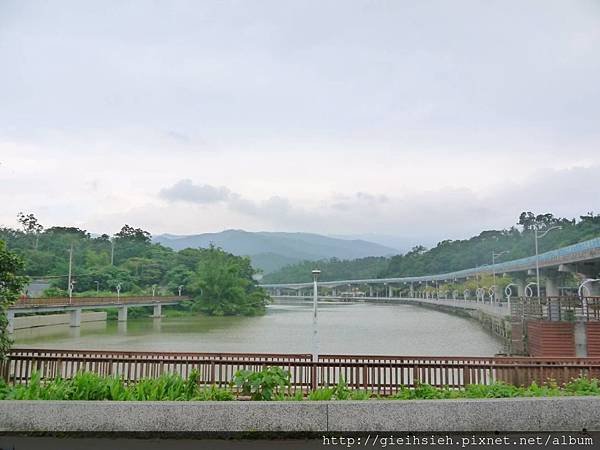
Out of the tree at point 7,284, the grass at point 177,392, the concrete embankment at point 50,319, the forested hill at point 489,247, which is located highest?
the forested hill at point 489,247

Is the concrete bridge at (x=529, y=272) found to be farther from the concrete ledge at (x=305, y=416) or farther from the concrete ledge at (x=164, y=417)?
the concrete ledge at (x=164, y=417)

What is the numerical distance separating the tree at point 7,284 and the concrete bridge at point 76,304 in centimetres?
2957

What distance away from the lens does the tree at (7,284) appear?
29.0 feet

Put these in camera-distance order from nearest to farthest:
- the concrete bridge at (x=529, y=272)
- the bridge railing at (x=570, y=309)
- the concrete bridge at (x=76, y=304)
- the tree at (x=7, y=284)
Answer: the tree at (x=7, y=284) < the bridge railing at (x=570, y=309) < the concrete bridge at (x=76, y=304) < the concrete bridge at (x=529, y=272)

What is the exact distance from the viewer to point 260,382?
22.0ft

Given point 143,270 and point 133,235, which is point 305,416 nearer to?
point 143,270

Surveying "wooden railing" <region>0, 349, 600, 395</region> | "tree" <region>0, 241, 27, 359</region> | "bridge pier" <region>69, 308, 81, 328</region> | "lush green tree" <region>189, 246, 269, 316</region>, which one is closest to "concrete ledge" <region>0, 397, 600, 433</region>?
"wooden railing" <region>0, 349, 600, 395</region>

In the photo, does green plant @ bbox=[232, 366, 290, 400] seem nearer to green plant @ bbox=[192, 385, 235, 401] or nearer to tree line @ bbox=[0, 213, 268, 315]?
green plant @ bbox=[192, 385, 235, 401]

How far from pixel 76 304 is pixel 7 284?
49576mm

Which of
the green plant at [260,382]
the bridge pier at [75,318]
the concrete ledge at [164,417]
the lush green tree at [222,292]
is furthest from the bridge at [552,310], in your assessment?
the bridge pier at [75,318]

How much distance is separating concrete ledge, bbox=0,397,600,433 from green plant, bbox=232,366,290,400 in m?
1.07

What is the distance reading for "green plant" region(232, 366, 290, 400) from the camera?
22.0 feet

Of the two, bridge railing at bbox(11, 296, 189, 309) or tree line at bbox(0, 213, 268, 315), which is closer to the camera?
bridge railing at bbox(11, 296, 189, 309)

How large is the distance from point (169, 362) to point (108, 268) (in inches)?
3168
